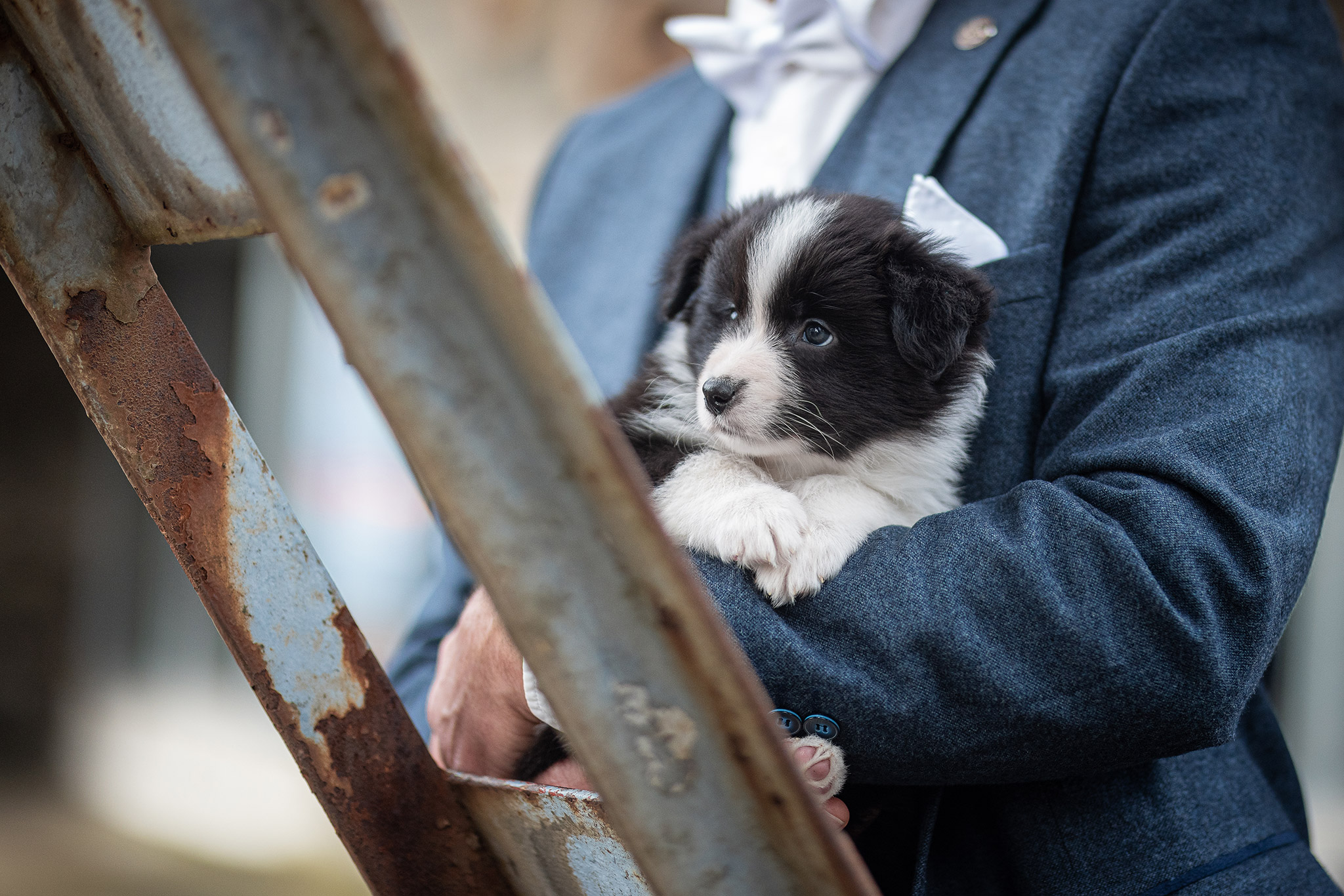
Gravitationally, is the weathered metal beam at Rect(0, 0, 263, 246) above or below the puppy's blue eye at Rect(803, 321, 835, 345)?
above

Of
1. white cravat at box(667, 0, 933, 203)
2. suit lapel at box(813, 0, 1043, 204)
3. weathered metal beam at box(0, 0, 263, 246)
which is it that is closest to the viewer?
weathered metal beam at box(0, 0, 263, 246)

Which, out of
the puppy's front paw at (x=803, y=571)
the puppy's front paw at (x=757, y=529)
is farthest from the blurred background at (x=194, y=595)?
the puppy's front paw at (x=803, y=571)

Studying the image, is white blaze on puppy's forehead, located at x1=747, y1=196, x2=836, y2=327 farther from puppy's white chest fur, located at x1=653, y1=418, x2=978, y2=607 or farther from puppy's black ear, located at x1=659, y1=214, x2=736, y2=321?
puppy's white chest fur, located at x1=653, y1=418, x2=978, y2=607

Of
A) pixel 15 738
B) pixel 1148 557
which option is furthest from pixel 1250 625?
pixel 15 738

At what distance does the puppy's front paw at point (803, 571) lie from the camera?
1.21 metres

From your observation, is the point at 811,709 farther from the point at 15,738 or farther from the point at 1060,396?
the point at 15,738

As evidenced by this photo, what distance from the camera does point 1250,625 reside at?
112 cm

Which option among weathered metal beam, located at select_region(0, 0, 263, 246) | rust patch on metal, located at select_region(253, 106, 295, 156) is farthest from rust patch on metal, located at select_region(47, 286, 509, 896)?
rust patch on metal, located at select_region(253, 106, 295, 156)

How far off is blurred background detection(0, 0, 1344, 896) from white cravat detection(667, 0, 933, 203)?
2482 millimetres

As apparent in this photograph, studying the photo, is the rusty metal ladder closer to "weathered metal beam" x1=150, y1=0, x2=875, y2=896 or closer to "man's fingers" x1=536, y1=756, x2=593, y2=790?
"weathered metal beam" x1=150, y1=0, x2=875, y2=896

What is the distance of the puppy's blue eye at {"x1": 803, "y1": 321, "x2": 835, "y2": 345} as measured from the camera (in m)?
1.52

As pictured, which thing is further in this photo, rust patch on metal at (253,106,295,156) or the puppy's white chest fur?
the puppy's white chest fur

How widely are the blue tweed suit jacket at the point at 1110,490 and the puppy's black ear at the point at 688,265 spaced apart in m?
0.29

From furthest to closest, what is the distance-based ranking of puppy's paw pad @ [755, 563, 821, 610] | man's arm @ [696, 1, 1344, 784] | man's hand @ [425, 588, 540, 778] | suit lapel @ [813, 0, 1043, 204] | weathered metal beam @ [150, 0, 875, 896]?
1. suit lapel @ [813, 0, 1043, 204]
2. man's hand @ [425, 588, 540, 778]
3. puppy's paw pad @ [755, 563, 821, 610]
4. man's arm @ [696, 1, 1344, 784]
5. weathered metal beam @ [150, 0, 875, 896]
